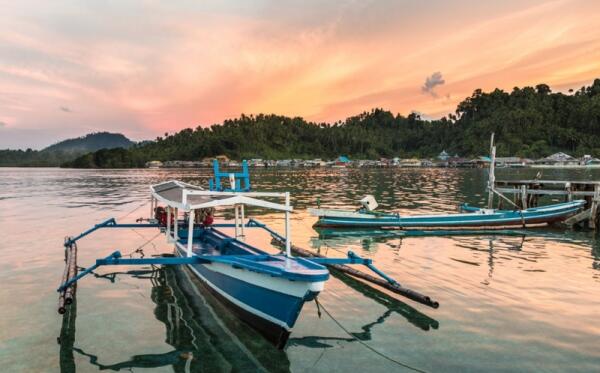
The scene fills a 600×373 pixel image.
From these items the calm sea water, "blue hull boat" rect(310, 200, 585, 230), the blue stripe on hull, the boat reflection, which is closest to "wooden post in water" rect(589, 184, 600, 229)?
"blue hull boat" rect(310, 200, 585, 230)

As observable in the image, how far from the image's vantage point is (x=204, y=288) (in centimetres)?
1467

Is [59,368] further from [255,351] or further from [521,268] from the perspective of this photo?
[521,268]

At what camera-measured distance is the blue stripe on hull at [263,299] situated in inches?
375

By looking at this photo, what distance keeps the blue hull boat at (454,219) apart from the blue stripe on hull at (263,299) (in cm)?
1805

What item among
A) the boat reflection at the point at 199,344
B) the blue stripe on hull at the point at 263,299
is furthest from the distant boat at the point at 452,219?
the blue stripe on hull at the point at 263,299

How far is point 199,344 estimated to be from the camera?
1098 centimetres

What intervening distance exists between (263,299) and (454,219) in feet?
71.3

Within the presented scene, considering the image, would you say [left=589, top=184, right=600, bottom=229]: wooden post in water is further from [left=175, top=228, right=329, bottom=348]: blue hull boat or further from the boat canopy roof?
[left=175, top=228, right=329, bottom=348]: blue hull boat

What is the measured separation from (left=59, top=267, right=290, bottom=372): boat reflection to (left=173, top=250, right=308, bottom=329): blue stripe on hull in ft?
3.03

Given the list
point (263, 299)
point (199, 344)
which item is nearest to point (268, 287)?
point (263, 299)

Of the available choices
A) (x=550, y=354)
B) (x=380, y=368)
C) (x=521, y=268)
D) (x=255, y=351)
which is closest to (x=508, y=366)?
(x=550, y=354)

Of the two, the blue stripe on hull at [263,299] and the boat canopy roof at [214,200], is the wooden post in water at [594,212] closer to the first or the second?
the boat canopy roof at [214,200]

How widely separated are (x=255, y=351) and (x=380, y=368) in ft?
10.3

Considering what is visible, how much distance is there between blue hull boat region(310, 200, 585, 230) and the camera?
28547 millimetres
